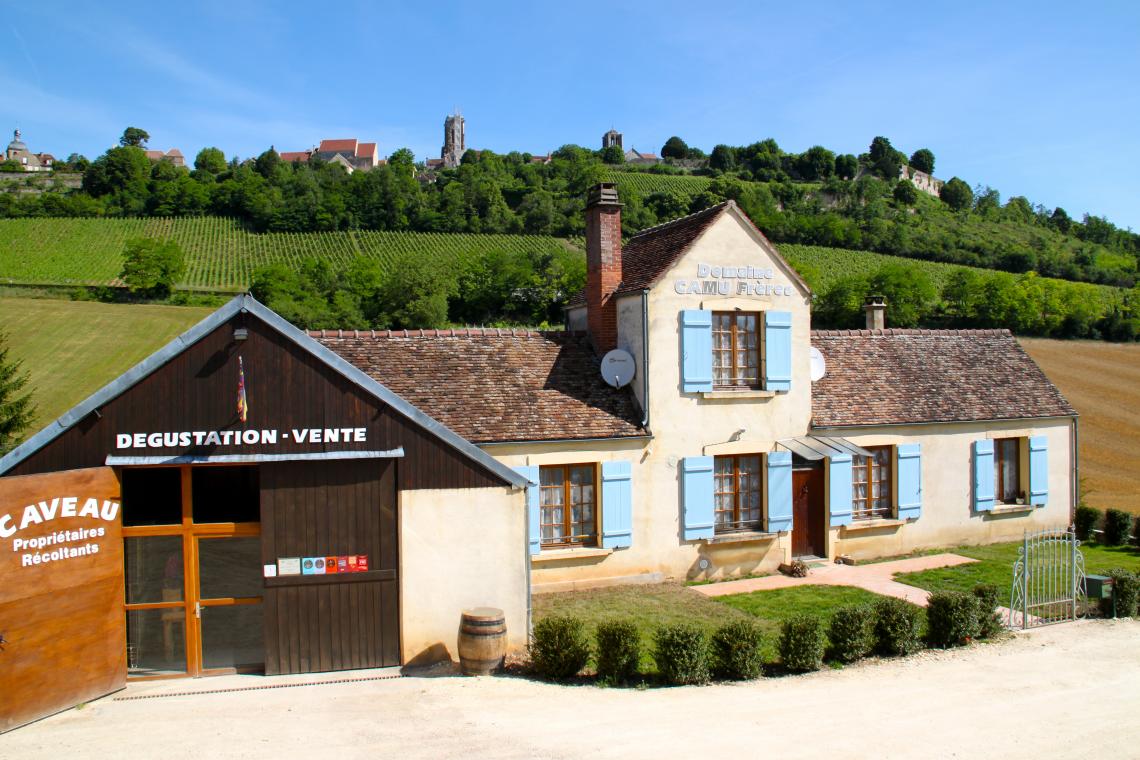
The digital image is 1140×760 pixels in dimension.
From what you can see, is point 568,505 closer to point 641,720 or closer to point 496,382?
point 496,382

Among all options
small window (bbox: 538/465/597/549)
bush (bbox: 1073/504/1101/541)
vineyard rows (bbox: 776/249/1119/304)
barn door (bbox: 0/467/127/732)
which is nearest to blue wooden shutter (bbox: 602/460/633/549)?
small window (bbox: 538/465/597/549)

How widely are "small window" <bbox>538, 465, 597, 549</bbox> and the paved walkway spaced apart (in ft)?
7.76

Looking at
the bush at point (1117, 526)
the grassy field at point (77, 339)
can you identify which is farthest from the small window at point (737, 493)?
the grassy field at point (77, 339)

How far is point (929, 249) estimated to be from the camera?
83688mm

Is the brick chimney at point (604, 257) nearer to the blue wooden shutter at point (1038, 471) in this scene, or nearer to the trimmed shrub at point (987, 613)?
the trimmed shrub at point (987, 613)

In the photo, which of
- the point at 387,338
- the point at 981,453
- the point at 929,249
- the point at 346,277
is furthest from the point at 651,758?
the point at 929,249

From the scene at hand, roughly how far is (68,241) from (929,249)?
88.4m

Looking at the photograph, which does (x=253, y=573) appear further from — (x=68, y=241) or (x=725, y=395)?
(x=68, y=241)

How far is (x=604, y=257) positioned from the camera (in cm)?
1578

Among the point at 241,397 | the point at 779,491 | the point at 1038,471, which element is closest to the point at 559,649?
the point at 241,397

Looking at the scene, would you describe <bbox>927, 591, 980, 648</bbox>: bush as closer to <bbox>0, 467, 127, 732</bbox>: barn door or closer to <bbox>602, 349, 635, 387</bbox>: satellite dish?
<bbox>602, 349, 635, 387</bbox>: satellite dish

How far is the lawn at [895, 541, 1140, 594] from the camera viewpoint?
14500 mm

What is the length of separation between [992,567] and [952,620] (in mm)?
5221

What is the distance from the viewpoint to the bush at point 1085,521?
18609mm
